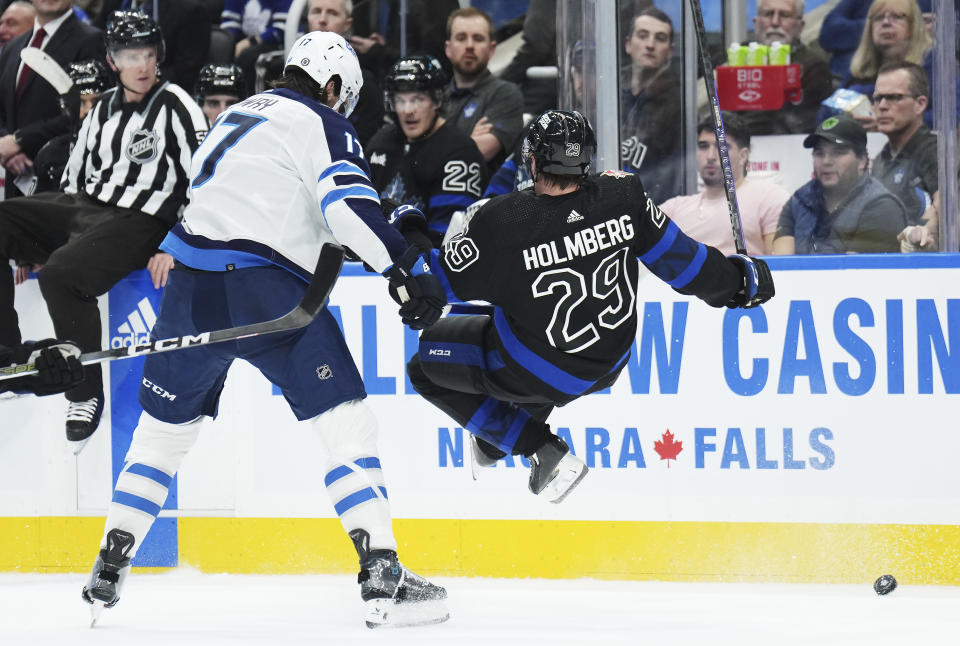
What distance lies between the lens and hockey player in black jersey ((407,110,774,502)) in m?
3.33

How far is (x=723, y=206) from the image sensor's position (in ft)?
14.7

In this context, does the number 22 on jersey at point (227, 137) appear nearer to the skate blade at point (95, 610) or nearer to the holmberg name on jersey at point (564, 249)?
the holmberg name on jersey at point (564, 249)

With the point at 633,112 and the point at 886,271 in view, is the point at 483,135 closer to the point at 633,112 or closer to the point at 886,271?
the point at 633,112

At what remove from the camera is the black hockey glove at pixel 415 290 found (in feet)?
10.5

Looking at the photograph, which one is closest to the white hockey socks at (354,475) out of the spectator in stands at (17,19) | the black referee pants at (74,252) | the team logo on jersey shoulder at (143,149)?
the black referee pants at (74,252)

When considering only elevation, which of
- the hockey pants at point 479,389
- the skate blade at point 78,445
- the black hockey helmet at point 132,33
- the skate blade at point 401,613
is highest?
the black hockey helmet at point 132,33

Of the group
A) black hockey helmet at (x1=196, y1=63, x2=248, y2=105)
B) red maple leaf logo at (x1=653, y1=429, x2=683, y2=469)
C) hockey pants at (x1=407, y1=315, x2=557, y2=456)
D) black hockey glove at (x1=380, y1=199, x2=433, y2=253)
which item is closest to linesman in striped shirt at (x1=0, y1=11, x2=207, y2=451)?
black hockey helmet at (x1=196, y1=63, x2=248, y2=105)

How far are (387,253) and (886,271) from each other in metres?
1.60

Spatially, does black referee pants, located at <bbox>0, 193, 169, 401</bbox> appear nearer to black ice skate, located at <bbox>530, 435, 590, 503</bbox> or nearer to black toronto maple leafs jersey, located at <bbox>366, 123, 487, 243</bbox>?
black toronto maple leafs jersey, located at <bbox>366, 123, 487, 243</bbox>

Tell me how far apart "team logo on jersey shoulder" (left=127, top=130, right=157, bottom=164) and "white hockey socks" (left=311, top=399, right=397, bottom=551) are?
57.0 inches

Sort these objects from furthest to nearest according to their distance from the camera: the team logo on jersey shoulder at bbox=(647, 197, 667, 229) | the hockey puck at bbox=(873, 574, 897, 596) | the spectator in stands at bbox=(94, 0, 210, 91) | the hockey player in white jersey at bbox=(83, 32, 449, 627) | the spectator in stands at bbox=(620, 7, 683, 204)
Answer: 1. the spectator in stands at bbox=(94, 0, 210, 91)
2. the spectator in stands at bbox=(620, 7, 683, 204)
3. the hockey puck at bbox=(873, 574, 897, 596)
4. the team logo on jersey shoulder at bbox=(647, 197, 667, 229)
5. the hockey player in white jersey at bbox=(83, 32, 449, 627)

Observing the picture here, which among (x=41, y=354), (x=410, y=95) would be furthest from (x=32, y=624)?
(x=410, y=95)

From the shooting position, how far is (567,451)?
356 cm

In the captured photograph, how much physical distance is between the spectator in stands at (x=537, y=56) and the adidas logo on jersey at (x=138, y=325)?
5.32ft
